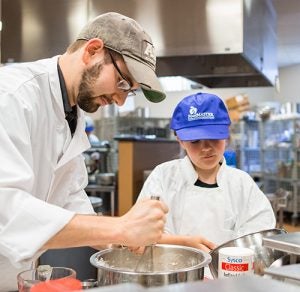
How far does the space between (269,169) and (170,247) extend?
5842 millimetres

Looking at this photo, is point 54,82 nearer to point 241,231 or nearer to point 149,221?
point 149,221

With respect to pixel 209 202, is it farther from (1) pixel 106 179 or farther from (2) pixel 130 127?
(2) pixel 130 127

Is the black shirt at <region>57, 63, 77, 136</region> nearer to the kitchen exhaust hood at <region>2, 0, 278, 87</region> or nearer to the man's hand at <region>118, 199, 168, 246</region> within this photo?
the man's hand at <region>118, 199, 168, 246</region>

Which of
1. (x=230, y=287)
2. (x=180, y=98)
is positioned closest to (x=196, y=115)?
→ (x=230, y=287)

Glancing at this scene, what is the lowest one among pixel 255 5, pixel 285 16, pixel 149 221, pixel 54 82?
pixel 149 221

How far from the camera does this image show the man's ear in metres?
1.08

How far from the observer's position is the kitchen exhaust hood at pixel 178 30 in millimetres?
2787

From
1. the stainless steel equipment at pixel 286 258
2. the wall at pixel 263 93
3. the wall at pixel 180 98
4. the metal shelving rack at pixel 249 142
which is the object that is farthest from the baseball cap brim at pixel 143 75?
the wall at pixel 180 98

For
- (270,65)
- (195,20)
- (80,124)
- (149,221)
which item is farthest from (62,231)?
(270,65)

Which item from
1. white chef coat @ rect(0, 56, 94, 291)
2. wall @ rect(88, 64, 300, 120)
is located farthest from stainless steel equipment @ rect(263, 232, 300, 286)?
wall @ rect(88, 64, 300, 120)

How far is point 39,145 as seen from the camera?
1.14 meters

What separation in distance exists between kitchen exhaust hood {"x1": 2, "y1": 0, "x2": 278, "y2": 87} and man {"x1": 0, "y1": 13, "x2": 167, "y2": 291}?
1.70 metres

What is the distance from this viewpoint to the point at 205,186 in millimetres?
1574

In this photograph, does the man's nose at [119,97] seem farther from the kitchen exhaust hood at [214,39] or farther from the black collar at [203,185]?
the kitchen exhaust hood at [214,39]
